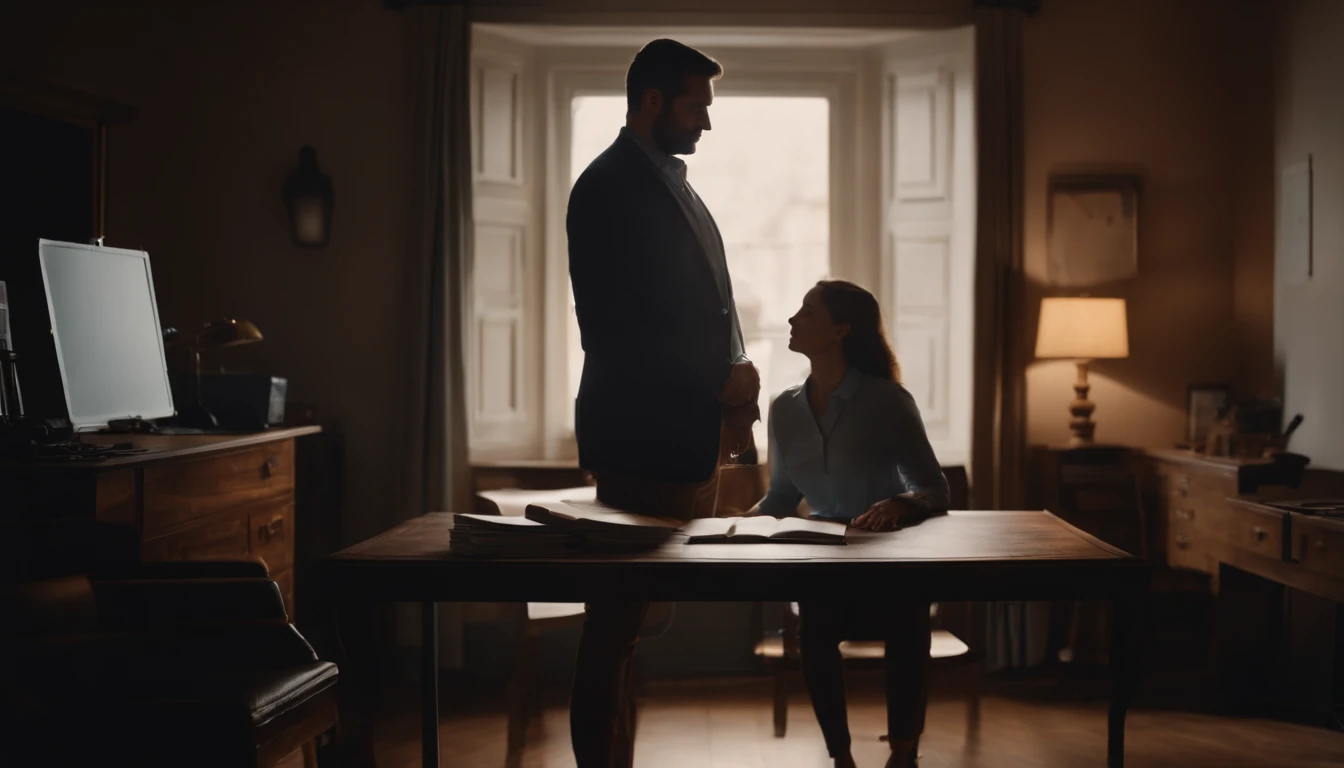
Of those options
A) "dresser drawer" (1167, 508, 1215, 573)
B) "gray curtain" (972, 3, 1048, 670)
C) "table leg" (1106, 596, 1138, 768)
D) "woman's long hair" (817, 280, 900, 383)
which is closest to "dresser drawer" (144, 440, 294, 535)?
"woman's long hair" (817, 280, 900, 383)

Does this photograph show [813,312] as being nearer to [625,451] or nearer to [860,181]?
[625,451]

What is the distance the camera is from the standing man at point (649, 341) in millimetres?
1921

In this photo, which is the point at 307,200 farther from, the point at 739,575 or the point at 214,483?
the point at 739,575

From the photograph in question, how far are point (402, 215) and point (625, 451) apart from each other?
2294mm

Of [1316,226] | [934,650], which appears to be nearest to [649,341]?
[934,650]

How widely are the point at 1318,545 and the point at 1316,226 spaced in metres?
1.29

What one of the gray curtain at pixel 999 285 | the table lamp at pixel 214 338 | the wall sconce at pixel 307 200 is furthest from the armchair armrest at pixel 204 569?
the gray curtain at pixel 999 285

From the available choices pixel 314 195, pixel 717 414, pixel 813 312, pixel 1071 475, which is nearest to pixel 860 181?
pixel 1071 475

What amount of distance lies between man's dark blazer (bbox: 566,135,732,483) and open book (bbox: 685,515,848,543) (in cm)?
14

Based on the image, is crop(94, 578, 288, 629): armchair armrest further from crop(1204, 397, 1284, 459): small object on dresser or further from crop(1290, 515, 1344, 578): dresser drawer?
crop(1204, 397, 1284, 459): small object on dresser

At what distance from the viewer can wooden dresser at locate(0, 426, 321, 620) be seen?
6.99 ft

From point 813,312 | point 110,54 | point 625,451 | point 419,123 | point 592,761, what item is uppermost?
point 110,54

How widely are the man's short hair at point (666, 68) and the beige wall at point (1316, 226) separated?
8.11 ft

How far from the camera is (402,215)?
390 cm
